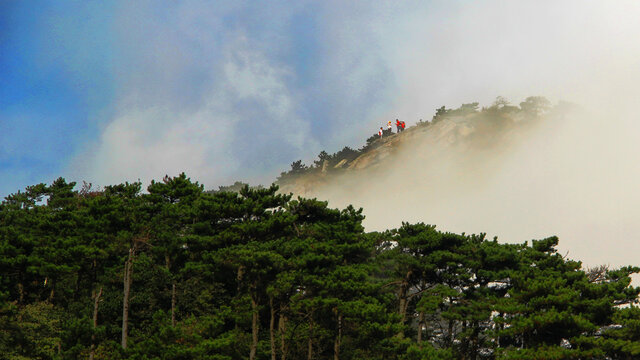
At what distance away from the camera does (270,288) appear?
3022 centimetres

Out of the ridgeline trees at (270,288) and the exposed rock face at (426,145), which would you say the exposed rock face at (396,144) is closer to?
the exposed rock face at (426,145)

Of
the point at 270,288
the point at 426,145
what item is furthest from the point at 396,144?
the point at 270,288

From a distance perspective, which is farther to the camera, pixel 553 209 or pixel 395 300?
pixel 553 209

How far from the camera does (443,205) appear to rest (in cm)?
9662

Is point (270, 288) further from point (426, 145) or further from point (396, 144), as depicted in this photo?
point (396, 144)

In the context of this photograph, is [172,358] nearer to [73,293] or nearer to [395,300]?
[73,293]

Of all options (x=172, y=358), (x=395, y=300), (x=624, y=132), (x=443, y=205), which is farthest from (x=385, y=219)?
(x=172, y=358)

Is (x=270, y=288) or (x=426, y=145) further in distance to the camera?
(x=426, y=145)

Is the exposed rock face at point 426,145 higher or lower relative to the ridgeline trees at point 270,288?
higher

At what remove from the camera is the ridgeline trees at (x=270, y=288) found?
93.9 feet

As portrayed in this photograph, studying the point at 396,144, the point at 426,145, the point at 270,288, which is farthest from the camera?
the point at 396,144

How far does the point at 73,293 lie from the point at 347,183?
72.1 meters

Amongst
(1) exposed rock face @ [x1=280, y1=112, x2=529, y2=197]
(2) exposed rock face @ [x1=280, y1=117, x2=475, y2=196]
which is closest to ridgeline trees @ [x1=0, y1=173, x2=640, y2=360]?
(1) exposed rock face @ [x1=280, y1=112, x2=529, y2=197]

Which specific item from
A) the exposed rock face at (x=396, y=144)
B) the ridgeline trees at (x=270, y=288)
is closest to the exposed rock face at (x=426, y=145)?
the exposed rock face at (x=396, y=144)
